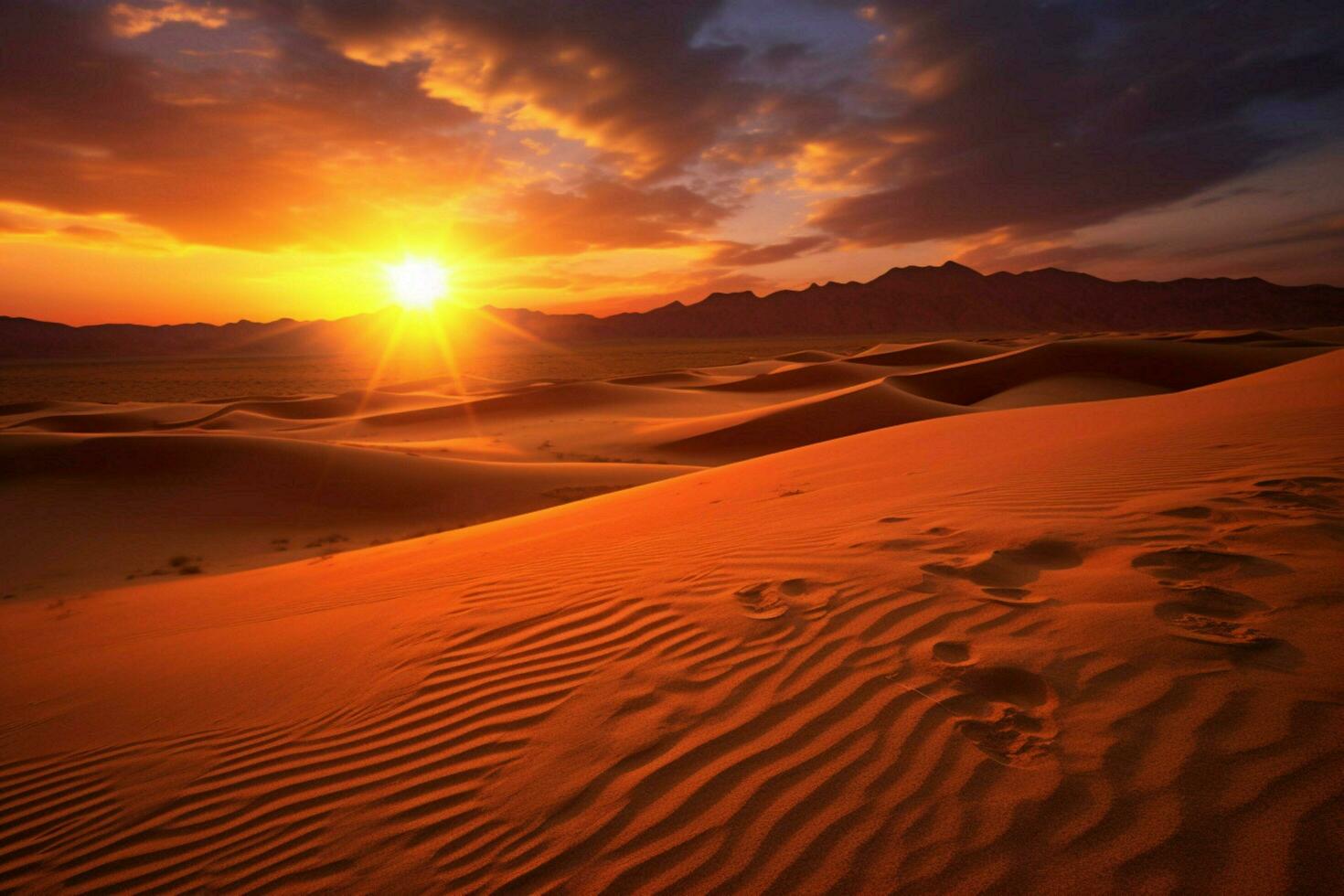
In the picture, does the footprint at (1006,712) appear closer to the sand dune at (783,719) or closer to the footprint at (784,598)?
the sand dune at (783,719)

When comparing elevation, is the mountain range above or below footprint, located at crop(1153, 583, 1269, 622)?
above

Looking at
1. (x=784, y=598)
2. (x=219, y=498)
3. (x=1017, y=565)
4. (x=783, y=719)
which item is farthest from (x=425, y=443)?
(x=783, y=719)

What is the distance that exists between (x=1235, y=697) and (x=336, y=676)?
13.0ft

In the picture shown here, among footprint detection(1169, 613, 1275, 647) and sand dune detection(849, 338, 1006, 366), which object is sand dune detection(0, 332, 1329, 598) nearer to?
sand dune detection(849, 338, 1006, 366)

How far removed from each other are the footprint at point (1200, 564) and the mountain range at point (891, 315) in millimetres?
149165

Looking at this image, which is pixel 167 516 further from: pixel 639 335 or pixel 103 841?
pixel 639 335

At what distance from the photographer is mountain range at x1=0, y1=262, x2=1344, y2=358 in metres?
143

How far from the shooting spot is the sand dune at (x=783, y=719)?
1777 millimetres

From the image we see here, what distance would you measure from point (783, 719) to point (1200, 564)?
2.22m

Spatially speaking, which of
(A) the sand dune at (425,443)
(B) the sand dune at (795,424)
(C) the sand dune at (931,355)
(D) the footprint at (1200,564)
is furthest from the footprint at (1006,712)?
(C) the sand dune at (931,355)

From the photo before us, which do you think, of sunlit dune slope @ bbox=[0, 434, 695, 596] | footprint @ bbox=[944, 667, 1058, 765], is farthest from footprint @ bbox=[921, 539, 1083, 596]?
sunlit dune slope @ bbox=[0, 434, 695, 596]

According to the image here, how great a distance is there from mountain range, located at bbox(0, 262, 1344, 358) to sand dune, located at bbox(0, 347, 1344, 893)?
147m

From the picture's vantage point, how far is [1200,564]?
119 inches

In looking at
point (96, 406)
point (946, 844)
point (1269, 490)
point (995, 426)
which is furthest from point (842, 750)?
point (96, 406)
